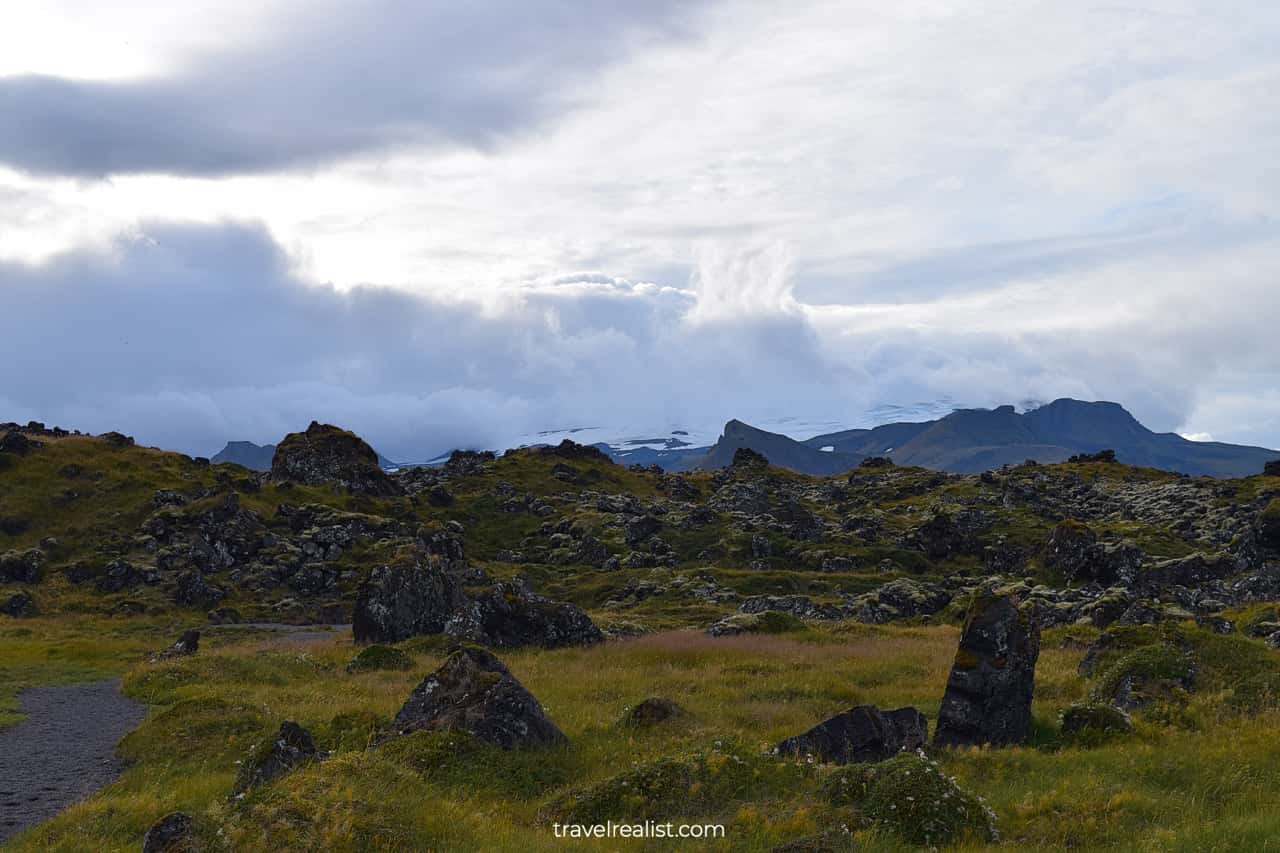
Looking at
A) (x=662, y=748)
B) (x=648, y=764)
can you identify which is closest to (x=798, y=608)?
(x=662, y=748)

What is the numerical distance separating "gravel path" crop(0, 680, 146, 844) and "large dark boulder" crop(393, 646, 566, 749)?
7860 millimetres

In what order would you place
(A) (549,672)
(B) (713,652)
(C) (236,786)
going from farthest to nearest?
1. (B) (713,652)
2. (A) (549,672)
3. (C) (236,786)

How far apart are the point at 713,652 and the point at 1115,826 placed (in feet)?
77.9

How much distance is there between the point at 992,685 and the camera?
20.1m

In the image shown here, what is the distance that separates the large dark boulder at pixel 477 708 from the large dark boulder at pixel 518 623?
19369mm

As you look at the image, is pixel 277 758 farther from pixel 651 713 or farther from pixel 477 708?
pixel 651 713

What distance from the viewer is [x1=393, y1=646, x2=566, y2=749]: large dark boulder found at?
19609mm

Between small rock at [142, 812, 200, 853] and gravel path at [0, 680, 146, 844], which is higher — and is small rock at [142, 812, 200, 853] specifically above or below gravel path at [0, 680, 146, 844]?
above

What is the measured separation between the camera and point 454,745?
61.2 ft

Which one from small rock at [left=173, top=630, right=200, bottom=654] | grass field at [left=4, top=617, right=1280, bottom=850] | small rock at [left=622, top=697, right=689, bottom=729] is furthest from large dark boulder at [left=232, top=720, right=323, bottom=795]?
small rock at [left=173, top=630, right=200, bottom=654]

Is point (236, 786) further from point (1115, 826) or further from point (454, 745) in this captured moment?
point (1115, 826)

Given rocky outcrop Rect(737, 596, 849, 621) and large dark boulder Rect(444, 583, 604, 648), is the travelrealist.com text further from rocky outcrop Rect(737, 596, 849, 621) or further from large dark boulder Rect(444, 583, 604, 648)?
rocky outcrop Rect(737, 596, 849, 621)

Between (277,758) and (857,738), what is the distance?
40.9 feet

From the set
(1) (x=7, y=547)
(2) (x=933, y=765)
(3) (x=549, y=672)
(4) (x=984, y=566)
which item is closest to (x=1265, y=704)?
(2) (x=933, y=765)
